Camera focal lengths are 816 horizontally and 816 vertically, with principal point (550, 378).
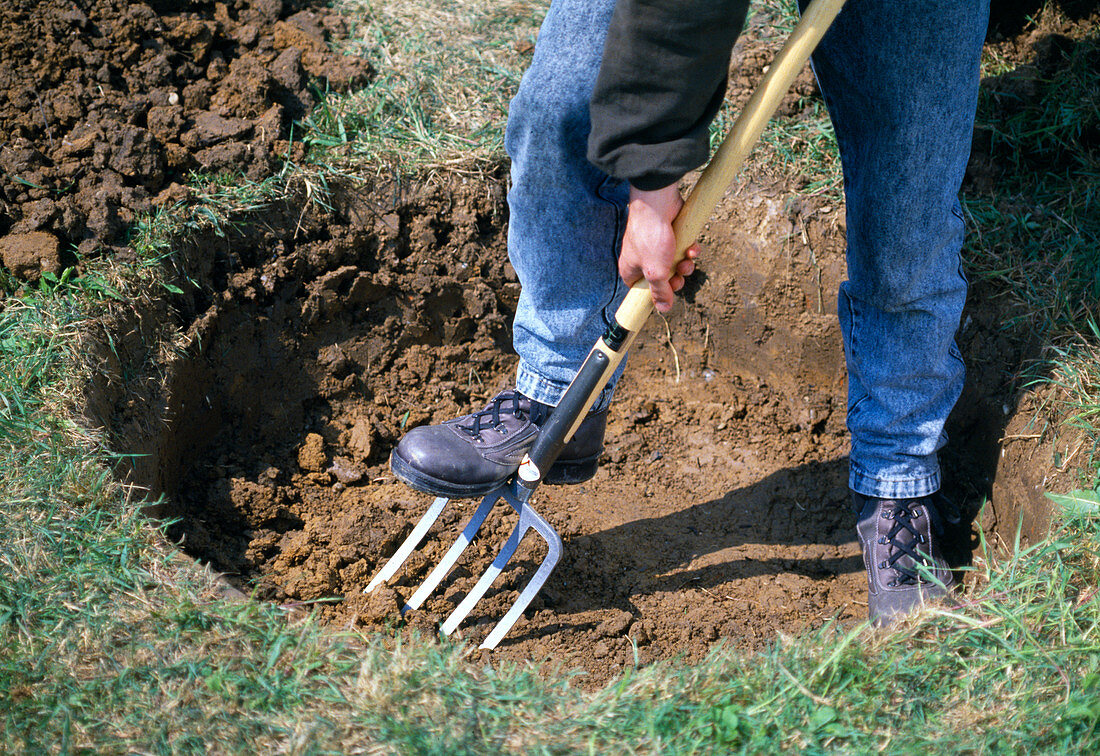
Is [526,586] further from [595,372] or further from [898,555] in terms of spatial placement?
[898,555]

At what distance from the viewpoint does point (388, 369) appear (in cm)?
282

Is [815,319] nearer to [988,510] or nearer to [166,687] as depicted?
[988,510]

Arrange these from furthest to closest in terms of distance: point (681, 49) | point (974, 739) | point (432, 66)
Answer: point (432, 66), point (974, 739), point (681, 49)

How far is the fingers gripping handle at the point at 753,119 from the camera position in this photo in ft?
4.93

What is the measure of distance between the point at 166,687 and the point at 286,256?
4.90 feet

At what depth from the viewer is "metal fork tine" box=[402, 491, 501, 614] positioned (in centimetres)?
209

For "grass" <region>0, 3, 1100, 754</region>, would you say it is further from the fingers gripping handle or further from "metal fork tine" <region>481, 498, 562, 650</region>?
the fingers gripping handle

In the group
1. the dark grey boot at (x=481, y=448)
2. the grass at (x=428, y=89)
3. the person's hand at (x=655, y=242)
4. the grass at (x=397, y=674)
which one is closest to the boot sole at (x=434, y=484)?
the dark grey boot at (x=481, y=448)

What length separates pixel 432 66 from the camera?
309cm

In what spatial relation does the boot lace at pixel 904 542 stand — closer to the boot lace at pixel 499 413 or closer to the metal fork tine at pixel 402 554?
the boot lace at pixel 499 413

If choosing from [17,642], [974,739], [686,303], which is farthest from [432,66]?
[974,739]

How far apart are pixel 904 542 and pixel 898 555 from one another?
0.04m

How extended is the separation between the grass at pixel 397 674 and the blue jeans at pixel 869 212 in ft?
1.43

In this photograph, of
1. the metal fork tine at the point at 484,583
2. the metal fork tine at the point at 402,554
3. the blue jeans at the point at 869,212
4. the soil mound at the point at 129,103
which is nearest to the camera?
the blue jeans at the point at 869,212
